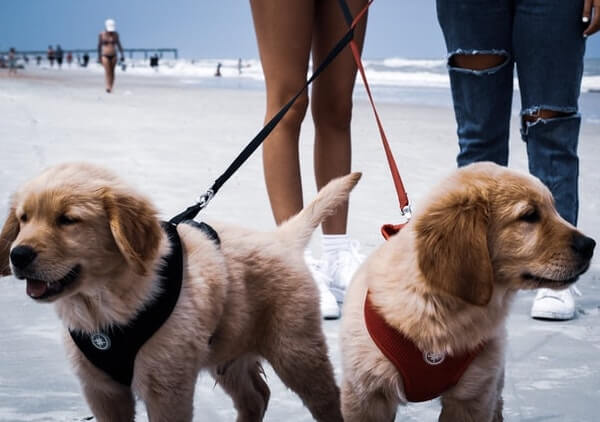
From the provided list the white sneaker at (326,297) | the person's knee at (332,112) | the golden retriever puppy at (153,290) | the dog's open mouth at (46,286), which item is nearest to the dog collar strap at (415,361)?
the golden retriever puppy at (153,290)

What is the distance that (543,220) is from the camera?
1896mm

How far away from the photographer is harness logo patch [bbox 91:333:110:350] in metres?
1.85

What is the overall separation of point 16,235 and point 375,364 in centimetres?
95

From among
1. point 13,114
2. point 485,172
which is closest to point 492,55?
point 485,172

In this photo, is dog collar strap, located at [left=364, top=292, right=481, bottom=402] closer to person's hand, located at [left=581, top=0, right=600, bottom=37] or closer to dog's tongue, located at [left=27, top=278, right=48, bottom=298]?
dog's tongue, located at [left=27, top=278, right=48, bottom=298]

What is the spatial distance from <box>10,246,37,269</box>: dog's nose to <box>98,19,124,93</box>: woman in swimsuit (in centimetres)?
1578

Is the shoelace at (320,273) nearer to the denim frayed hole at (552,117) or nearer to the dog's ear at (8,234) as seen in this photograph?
the denim frayed hole at (552,117)

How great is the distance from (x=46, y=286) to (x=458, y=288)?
0.95 meters

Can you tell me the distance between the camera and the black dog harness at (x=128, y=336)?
1.85 meters

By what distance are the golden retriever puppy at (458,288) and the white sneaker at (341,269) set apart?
A: 1.33 meters

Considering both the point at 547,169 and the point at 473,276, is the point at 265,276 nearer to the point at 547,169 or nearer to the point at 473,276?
the point at 473,276

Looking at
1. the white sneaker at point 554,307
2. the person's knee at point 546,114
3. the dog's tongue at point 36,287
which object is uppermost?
the person's knee at point 546,114

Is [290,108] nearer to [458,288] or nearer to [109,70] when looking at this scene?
[458,288]

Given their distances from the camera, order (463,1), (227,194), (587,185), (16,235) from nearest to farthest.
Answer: (16,235)
(463,1)
(227,194)
(587,185)
